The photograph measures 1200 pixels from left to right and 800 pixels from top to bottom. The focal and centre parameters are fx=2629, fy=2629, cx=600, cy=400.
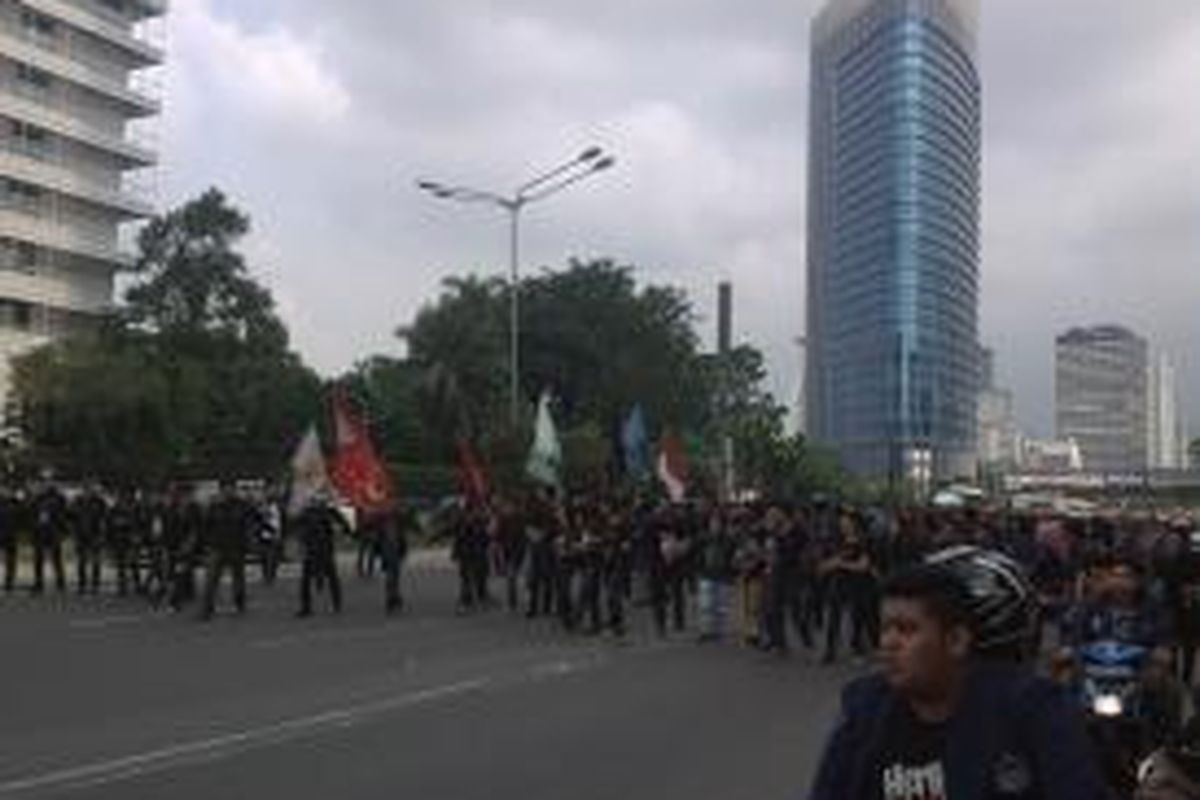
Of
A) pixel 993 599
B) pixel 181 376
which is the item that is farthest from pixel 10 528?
pixel 181 376

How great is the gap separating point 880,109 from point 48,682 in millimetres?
105959

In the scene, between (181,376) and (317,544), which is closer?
(317,544)

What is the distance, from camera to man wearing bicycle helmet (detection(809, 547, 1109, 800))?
482 centimetres

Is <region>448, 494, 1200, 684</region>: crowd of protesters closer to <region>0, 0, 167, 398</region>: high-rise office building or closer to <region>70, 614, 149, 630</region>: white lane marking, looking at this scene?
<region>70, 614, 149, 630</region>: white lane marking

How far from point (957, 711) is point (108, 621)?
26.7 metres

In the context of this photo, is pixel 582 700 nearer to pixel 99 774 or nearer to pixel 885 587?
pixel 99 774

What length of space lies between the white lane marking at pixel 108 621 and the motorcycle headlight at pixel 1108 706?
20578 millimetres

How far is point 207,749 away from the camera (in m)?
16.4

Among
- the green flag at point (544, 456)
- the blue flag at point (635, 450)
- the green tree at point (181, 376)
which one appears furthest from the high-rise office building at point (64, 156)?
the green flag at point (544, 456)

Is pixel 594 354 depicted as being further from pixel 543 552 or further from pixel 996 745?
pixel 996 745

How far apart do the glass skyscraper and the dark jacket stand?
112059 millimetres

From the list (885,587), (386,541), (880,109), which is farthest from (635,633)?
(880,109)

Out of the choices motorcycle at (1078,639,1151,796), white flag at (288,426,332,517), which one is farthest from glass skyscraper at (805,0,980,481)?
motorcycle at (1078,639,1151,796)

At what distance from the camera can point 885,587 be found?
16.7 ft
